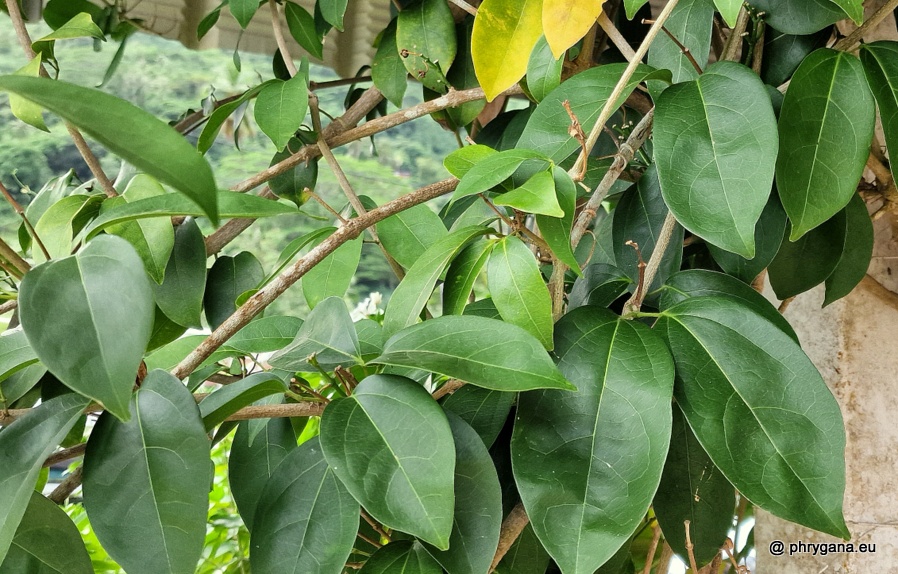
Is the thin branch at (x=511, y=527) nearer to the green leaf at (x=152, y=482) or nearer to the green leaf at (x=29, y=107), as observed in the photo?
the green leaf at (x=152, y=482)

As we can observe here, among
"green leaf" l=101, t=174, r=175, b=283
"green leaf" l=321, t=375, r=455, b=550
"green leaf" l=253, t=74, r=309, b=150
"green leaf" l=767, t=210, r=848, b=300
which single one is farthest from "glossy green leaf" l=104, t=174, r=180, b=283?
"green leaf" l=767, t=210, r=848, b=300

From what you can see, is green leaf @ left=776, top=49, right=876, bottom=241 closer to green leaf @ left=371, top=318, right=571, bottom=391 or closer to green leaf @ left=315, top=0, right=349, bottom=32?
green leaf @ left=371, top=318, right=571, bottom=391

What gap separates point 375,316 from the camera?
1447 mm

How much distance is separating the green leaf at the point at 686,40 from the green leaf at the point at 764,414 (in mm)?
193

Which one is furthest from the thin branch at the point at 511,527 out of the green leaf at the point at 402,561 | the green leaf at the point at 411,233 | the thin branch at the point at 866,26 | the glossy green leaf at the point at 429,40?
the glossy green leaf at the point at 429,40

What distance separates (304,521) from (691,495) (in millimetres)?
258

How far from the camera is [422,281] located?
46 centimetres

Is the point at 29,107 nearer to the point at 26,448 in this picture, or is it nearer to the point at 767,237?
the point at 26,448

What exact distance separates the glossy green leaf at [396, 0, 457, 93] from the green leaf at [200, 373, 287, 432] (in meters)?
0.47

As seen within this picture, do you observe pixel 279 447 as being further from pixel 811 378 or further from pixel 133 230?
pixel 811 378

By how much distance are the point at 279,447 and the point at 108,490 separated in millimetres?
180

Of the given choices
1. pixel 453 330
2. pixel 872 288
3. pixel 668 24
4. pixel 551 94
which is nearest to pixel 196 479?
pixel 453 330

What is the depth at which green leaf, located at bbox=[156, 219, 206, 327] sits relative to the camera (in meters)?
0.59

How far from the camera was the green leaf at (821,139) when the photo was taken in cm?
45
